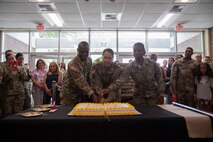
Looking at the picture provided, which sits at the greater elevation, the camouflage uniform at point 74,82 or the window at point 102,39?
the window at point 102,39

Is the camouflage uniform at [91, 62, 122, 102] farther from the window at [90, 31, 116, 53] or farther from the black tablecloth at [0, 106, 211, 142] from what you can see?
the window at [90, 31, 116, 53]

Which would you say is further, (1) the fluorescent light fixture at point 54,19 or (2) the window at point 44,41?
(2) the window at point 44,41

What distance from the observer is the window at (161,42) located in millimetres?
7297

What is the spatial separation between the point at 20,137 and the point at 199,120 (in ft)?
3.77

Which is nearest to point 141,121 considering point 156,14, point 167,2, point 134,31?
point 167,2

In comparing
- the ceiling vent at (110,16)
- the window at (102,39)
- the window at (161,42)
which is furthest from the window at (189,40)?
the ceiling vent at (110,16)

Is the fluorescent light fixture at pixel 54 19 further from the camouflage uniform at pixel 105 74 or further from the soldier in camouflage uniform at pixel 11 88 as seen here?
the camouflage uniform at pixel 105 74

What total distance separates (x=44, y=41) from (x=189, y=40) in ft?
19.3

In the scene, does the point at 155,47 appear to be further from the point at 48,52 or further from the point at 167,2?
the point at 48,52

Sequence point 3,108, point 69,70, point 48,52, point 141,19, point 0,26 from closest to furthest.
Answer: point 69,70, point 3,108, point 141,19, point 0,26, point 48,52

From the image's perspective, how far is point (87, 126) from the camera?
1.13 metres

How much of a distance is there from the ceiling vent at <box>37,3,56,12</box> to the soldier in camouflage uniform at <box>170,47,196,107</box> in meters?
3.43

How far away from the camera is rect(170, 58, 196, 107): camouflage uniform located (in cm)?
325

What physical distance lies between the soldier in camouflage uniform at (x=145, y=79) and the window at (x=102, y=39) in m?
5.11
